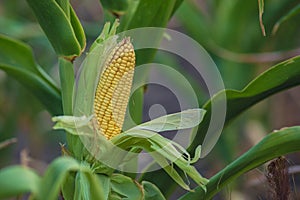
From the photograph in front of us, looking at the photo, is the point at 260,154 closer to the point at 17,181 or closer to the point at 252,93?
the point at 252,93

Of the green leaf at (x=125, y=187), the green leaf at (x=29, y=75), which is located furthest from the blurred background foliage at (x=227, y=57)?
the green leaf at (x=125, y=187)

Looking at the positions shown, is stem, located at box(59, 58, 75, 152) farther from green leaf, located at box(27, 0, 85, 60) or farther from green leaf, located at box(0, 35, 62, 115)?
green leaf, located at box(0, 35, 62, 115)

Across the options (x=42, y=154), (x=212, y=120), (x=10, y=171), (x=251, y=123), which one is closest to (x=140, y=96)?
(x=212, y=120)

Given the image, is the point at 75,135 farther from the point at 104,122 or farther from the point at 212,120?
the point at 212,120

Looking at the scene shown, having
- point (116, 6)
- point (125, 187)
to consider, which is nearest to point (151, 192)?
point (125, 187)

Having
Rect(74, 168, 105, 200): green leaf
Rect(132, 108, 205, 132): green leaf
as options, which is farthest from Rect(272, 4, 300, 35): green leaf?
Rect(74, 168, 105, 200): green leaf

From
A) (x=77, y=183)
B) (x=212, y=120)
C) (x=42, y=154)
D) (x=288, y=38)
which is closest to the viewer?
(x=77, y=183)
